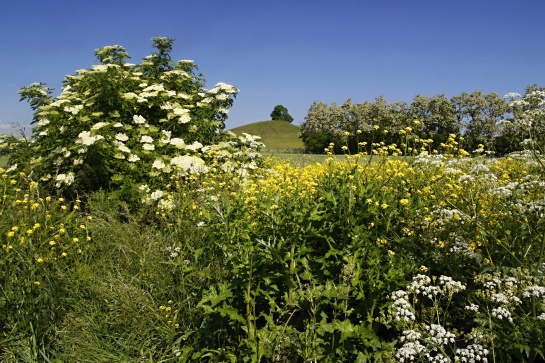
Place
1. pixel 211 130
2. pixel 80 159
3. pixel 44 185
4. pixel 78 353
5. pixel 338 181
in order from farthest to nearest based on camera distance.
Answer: pixel 211 130 < pixel 44 185 < pixel 80 159 < pixel 338 181 < pixel 78 353

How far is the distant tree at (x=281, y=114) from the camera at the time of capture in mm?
85613

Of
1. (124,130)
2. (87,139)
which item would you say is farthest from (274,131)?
(87,139)

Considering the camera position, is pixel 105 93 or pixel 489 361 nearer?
pixel 489 361

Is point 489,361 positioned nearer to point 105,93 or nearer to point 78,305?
point 78,305

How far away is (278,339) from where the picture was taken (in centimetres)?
243

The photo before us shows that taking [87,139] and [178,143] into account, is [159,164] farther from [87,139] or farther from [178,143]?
[87,139]

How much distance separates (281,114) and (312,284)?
3342 inches

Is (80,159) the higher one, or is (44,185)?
(80,159)

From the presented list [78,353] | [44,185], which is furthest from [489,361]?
[44,185]

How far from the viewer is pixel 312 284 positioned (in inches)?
103

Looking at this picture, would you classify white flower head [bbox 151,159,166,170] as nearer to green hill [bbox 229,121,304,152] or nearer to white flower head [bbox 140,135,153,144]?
white flower head [bbox 140,135,153,144]

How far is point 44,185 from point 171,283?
156 inches

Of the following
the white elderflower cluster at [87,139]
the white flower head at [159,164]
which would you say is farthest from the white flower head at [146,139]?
the white elderflower cluster at [87,139]

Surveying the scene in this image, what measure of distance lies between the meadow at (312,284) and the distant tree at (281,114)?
270 feet
